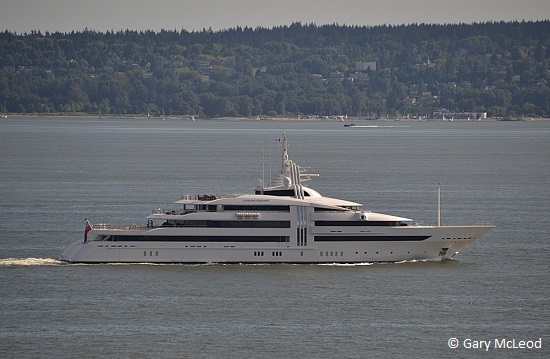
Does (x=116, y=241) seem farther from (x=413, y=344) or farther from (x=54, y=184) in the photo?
(x=54, y=184)

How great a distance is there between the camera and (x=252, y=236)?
197ft

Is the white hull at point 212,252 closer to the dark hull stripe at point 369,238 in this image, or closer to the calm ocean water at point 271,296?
the dark hull stripe at point 369,238

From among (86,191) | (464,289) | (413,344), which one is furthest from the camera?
(86,191)

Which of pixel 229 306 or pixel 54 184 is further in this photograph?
pixel 54 184

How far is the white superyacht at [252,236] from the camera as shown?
59938mm

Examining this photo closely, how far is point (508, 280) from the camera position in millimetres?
57375

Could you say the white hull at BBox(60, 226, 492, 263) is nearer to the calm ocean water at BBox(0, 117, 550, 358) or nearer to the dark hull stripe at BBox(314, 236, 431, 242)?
the dark hull stripe at BBox(314, 236, 431, 242)

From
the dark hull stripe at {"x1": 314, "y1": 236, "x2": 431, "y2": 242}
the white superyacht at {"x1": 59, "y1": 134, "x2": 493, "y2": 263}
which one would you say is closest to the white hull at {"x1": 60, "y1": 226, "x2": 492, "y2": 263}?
the white superyacht at {"x1": 59, "y1": 134, "x2": 493, "y2": 263}

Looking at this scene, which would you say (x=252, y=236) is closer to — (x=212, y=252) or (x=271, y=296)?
(x=212, y=252)

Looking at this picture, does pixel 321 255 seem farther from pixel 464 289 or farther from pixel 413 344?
pixel 413 344

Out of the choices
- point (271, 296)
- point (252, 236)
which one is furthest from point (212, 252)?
point (271, 296)

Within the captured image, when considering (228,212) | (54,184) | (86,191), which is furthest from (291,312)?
(54,184)

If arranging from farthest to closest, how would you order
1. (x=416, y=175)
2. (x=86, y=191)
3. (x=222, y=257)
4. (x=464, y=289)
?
(x=416, y=175) < (x=86, y=191) < (x=222, y=257) < (x=464, y=289)

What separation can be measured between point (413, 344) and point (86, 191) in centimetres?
5274
